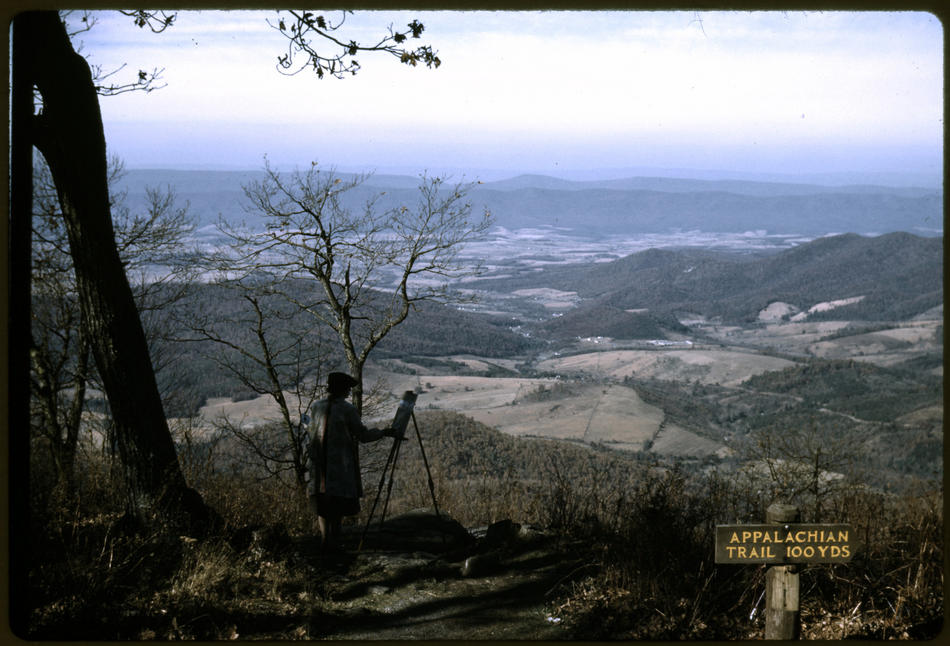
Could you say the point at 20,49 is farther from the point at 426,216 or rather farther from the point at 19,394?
the point at 426,216

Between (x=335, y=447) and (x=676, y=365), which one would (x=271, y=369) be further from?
(x=676, y=365)

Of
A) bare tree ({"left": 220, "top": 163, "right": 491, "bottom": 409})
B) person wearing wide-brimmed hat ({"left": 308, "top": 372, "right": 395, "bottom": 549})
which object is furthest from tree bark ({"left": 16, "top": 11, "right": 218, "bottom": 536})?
bare tree ({"left": 220, "top": 163, "right": 491, "bottom": 409})

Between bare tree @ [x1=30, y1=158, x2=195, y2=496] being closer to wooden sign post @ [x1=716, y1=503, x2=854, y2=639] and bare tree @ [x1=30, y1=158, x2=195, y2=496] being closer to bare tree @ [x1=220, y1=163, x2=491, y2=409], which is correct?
bare tree @ [x1=220, y1=163, x2=491, y2=409]

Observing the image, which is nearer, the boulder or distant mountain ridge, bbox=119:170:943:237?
the boulder

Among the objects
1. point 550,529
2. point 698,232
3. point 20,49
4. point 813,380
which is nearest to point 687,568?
point 550,529

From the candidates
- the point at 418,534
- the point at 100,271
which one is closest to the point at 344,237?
the point at 418,534

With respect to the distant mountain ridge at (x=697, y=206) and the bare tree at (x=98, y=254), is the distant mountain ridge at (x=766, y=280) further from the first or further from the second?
the bare tree at (x=98, y=254)

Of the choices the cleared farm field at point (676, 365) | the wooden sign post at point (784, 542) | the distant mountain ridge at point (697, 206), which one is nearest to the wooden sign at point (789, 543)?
the wooden sign post at point (784, 542)
